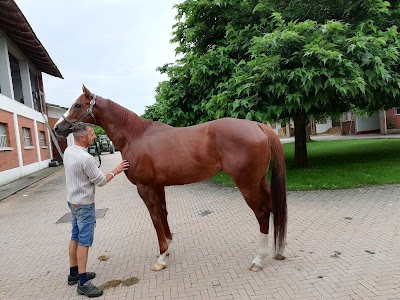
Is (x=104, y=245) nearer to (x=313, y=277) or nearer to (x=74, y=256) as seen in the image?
(x=74, y=256)

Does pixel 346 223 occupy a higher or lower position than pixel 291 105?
lower

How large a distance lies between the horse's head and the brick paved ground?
1914mm

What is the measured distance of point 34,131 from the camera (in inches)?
798

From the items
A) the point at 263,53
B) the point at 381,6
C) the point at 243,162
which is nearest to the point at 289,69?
the point at 263,53

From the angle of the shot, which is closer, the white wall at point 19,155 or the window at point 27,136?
the white wall at point 19,155

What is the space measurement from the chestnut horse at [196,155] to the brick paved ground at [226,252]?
38 centimetres

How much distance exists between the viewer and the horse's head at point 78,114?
13.2 ft

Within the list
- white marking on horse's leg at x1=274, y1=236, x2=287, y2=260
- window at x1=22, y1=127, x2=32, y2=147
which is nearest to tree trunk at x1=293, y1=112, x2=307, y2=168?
white marking on horse's leg at x1=274, y1=236, x2=287, y2=260

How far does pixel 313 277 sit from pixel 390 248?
141 cm

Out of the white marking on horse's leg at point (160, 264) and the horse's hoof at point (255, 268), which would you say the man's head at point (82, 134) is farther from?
the horse's hoof at point (255, 268)

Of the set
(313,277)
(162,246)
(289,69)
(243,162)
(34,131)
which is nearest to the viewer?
(313,277)

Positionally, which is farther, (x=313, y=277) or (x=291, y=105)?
(x=291, y=105)

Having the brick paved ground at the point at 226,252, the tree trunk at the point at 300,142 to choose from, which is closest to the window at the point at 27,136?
the brick paved ground at the point at 226,252

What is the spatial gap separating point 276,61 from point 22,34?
15747 mm
